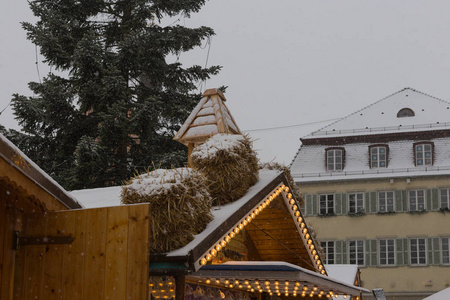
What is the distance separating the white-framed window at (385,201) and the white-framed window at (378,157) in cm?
165

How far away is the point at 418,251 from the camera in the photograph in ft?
124

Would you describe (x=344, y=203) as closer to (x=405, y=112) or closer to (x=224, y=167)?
(x=405, y=112)

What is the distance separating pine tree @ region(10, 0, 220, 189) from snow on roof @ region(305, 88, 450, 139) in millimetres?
19876

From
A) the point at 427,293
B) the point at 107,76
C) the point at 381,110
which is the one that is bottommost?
the point at 427,293

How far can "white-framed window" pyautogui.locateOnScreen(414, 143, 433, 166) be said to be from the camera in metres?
38.7

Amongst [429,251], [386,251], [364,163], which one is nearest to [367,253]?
[386,251]

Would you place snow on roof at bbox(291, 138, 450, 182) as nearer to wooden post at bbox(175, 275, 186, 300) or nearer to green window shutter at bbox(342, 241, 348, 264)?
green window shutter at bbox(342, 241, 348, 264)

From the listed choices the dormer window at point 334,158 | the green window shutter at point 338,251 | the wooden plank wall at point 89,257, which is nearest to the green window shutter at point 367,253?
the green window shutter at point 338,251

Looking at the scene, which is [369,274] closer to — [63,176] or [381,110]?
[381,110]

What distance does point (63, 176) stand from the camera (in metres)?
20.9

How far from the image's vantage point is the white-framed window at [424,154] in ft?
127

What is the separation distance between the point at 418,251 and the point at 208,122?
29209 millimetres

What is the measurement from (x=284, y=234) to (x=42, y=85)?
1247 cm

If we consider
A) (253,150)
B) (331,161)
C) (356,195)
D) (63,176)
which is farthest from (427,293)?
(253,150)
